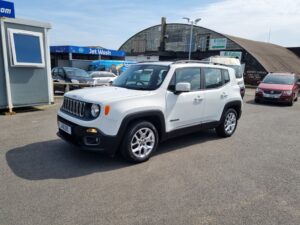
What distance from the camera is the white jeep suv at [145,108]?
158 inches

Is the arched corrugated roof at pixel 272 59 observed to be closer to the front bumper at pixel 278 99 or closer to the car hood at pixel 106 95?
the front bumper at pixel 278 99

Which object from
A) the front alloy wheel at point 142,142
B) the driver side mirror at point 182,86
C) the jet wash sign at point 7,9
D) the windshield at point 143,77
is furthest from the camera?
the jet wash sign at point 7,9

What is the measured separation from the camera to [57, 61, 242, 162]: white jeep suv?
4.01m

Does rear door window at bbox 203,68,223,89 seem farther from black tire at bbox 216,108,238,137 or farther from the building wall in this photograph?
the building wall

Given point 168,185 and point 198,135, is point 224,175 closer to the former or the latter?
point 168,185

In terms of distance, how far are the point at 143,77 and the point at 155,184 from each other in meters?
2.21

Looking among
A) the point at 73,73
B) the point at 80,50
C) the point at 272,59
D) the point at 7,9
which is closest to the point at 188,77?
the point at 7,9

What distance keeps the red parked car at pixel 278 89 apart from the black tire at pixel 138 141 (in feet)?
33.7

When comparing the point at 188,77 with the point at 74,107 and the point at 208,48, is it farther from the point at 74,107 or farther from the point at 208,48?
the point at 208,48

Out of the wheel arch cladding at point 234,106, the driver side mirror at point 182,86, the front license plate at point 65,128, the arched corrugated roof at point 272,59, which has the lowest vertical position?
the front license plate at point 65,128

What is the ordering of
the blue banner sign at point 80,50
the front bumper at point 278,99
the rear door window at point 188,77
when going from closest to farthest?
the rear door window at point 188,77
the front bumper at point 278,99
the blue banner sign at point 80,50

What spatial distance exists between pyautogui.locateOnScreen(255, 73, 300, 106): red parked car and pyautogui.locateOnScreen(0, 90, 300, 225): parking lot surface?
7.46 m

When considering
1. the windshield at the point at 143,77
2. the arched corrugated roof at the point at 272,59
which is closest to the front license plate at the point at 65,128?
the windshield at the point at 143,77

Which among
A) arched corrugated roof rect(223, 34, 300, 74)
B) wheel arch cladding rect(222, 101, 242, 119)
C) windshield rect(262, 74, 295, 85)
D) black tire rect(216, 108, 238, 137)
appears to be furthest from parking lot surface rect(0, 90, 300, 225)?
arched corrugated roof rect(223, 34, 300, 74)
